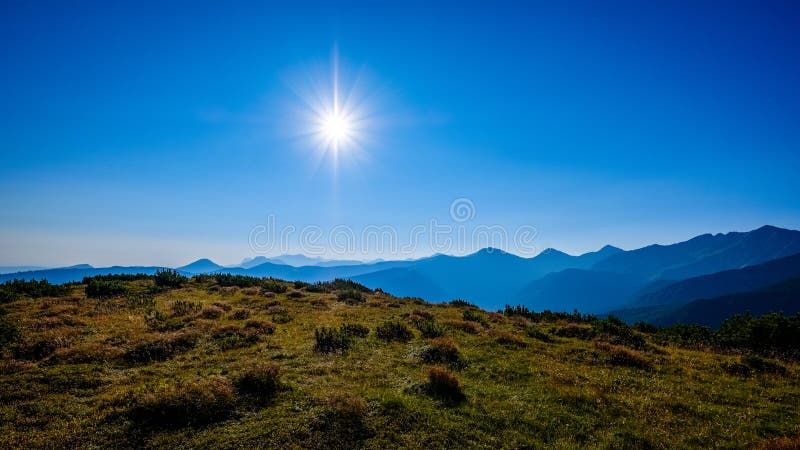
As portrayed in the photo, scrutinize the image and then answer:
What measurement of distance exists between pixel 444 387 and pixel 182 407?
27.1 feet

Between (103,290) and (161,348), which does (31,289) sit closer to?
(103,290)

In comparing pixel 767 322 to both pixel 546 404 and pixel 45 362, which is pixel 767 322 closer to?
pixel 546 404

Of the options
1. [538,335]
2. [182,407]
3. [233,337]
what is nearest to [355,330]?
[233,337]

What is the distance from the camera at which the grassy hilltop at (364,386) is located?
31.2 feet

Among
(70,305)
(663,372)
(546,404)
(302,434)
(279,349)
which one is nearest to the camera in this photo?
(302,434)

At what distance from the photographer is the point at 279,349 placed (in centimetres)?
1695

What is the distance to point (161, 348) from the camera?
52.0ft

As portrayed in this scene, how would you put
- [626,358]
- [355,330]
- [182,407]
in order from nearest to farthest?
[182,407]
[626,358]
[355,330]

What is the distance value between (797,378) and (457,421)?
1539 centimetres

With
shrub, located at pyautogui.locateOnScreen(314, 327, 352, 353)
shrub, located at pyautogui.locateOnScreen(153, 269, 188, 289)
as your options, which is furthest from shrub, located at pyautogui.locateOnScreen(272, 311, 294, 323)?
shrub, located at pyautogui.locateOnScreen(153, 269, 188, 289)

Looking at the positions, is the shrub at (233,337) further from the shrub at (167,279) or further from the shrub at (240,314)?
the shrub at (167,279)

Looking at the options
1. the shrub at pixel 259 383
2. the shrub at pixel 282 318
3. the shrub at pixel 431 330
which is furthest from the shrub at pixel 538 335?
the shrub at pixel 282 318

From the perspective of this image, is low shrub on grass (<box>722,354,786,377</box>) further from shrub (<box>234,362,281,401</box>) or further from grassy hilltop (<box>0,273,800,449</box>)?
shrub (<box>234,362,281,401</box>)

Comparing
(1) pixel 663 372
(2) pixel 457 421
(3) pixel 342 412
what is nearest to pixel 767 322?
(1) pixel 663 372
